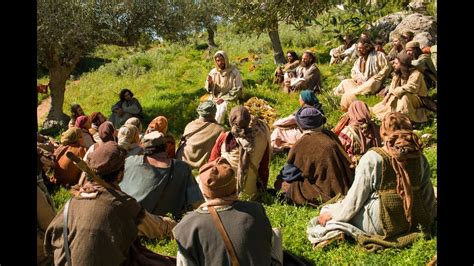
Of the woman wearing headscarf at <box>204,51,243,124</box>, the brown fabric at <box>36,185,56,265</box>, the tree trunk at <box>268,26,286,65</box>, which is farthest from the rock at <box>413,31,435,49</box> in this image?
the brown fabric at <box>36,185,56,265</box>

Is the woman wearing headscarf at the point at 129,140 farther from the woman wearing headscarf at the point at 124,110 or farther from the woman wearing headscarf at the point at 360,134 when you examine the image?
the woman wearing headscarf at the point at 124,110

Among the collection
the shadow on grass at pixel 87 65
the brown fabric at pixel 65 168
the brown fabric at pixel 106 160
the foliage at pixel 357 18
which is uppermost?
the foliage at pixel 357 18

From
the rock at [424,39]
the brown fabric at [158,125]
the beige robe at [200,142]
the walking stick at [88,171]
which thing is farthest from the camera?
the rock at [424,39]

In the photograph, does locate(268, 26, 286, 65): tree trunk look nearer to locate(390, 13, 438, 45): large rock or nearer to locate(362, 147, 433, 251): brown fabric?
locate(390, 13, 438, 45): large rock

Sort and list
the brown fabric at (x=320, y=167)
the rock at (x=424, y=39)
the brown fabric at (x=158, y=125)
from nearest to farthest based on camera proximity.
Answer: the brown fabric at (x=320, y=167) < the brown fabric at (x=158, y=125) < the rock at (x=424, y=39)

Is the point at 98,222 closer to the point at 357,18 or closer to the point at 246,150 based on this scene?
the point at 246,150

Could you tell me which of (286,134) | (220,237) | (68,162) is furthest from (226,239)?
(286,134)

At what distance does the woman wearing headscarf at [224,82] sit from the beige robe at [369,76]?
8.26 feet

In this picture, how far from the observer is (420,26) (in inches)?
647

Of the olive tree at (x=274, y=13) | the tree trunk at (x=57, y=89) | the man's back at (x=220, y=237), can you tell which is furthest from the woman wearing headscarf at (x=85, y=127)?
the olive tree at (x=274, y=13)

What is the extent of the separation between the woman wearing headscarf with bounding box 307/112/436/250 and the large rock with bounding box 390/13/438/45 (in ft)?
36.8

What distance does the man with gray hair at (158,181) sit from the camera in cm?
664

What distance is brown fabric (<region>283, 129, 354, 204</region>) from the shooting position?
Answer: 23.1ft
